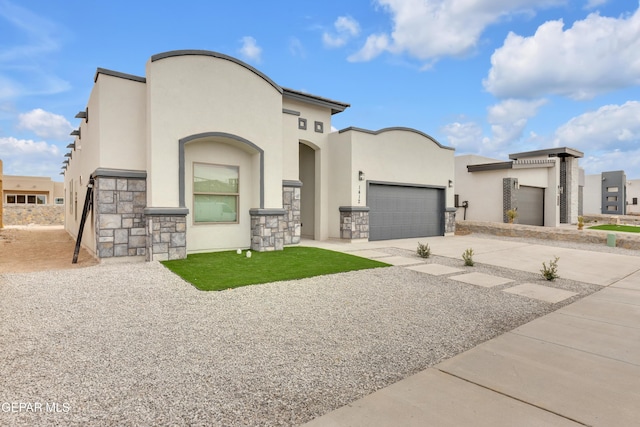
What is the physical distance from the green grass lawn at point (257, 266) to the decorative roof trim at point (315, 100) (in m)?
6.44

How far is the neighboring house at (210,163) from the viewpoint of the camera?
815cm

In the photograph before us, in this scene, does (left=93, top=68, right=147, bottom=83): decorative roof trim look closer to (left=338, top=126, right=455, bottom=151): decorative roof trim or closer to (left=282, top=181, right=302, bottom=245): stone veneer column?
(left=282, top=181, right=302, bottom=245): stone veneer column

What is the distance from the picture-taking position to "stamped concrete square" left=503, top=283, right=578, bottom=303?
5.63 m

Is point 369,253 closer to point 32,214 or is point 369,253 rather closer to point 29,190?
point 32,214

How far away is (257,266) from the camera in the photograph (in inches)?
301

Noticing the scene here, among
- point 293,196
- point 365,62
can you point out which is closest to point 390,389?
point 293,196

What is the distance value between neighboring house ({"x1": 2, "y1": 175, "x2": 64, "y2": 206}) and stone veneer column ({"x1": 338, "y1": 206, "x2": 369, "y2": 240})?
35.7 metres

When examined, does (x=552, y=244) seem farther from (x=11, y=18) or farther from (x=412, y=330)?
(x=11, y=18)

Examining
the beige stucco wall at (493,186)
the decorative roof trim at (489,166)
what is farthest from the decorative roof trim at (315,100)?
the beige stucco wall at (493,186)

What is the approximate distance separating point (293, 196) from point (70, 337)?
8.17 m

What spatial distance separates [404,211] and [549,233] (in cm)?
645

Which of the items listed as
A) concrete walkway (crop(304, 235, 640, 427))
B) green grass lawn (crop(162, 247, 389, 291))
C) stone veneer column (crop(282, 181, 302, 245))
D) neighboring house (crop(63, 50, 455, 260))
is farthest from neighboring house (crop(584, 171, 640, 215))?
concrete walkway (crop(304, 235, 640, 427))

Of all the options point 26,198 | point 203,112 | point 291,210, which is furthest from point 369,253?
point 26,198

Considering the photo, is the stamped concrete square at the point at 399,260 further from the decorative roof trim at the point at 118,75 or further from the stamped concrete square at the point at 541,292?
the decorative roof trim at the point at 118,75
